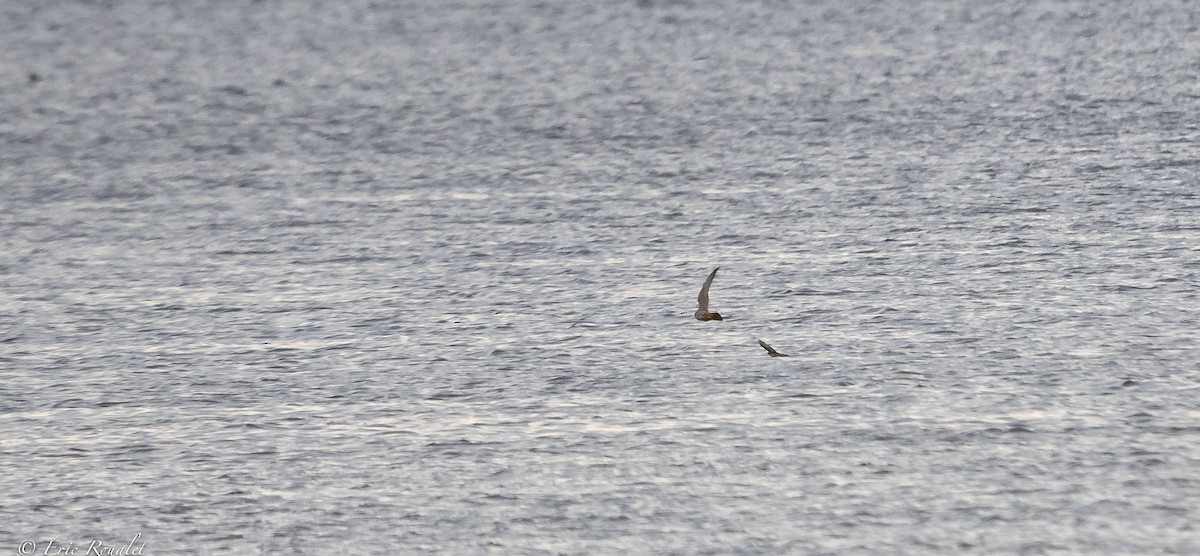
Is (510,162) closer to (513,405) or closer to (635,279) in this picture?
(635,279)

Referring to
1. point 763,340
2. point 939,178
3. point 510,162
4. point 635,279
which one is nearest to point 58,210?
point 510,162

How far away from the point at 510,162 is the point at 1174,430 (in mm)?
1869

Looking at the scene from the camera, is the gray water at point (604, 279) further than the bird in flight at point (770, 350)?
No

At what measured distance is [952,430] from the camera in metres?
2.41

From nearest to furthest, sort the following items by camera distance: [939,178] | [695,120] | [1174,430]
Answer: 1. [1174,430]
2. [939,178]
3. [695,120]

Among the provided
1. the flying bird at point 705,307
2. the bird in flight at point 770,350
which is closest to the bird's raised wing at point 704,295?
the flying bird at point 705,307

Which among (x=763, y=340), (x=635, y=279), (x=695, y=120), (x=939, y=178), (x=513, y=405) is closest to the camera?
(x=513, y=405)

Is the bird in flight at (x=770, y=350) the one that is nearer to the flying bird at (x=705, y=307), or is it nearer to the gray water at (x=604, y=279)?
the gray water at (x=604, y=279)

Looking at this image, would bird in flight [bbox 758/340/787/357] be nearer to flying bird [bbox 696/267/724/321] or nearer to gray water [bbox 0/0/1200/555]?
gray water [bbox 0/0/1200/555]

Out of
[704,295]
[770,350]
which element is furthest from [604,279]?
[770,350]

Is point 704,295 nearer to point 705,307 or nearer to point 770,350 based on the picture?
point 705,307

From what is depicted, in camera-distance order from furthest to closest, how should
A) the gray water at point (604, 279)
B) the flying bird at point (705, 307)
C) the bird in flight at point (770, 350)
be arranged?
1. the flying bird at point (705, 307)
2. the bird in flight at point (770, 350)
3. the gray water at point (604, 279)

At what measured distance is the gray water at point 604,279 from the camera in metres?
2.23

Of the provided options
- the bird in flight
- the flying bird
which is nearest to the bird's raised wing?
the flying bird
